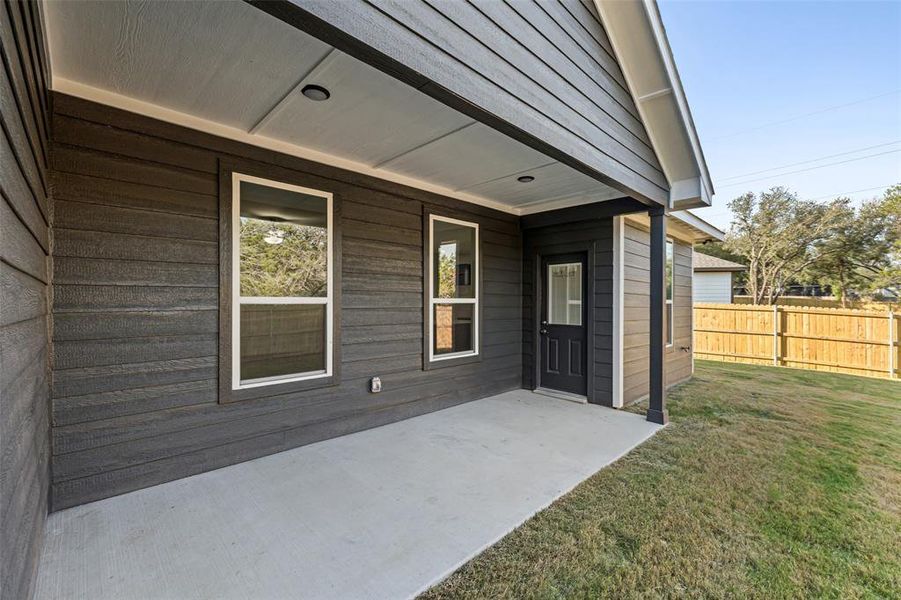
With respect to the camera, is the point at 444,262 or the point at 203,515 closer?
the point at 203,515

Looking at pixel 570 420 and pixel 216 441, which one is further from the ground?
pixel 216 441

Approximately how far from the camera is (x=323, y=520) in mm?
2166

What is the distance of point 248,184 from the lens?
295 cm

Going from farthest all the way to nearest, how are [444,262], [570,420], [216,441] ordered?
1. [444,262]
2. [570,420]
3. [216,441]

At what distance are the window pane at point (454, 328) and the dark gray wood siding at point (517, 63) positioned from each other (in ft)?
7.19

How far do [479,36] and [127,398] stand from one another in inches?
117

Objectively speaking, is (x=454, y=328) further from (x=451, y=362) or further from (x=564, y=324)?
(x=564, y=324)

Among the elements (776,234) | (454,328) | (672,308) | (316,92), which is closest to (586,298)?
(454,328)

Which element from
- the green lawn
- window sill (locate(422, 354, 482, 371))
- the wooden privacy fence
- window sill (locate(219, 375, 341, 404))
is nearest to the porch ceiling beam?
window sill (locate(422, 354, 482, 371))

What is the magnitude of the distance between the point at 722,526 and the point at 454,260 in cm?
336

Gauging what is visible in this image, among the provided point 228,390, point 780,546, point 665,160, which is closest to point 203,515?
point 228,390

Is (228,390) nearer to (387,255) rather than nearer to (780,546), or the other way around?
(387,255)

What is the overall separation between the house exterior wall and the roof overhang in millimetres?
11550

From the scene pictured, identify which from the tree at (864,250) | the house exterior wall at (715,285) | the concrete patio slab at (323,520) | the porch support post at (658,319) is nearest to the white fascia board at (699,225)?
the porch support post at (658,319)
